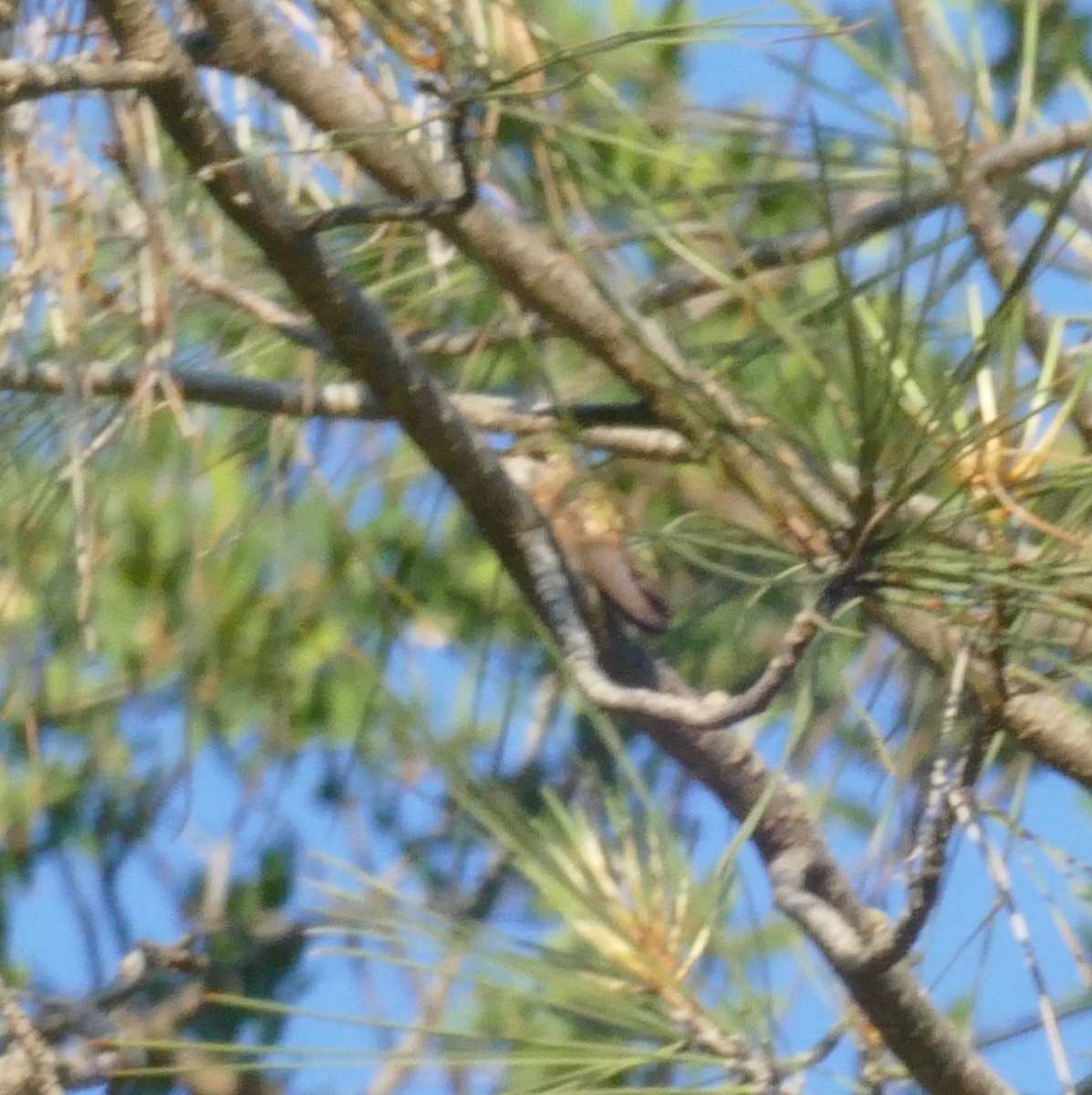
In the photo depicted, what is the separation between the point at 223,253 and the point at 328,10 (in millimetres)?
168

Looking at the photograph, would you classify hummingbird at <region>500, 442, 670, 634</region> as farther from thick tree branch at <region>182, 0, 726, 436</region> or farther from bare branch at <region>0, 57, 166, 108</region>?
bare branch at <region>0, 57, 166, 108</region>

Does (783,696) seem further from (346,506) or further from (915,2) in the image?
(915,2)

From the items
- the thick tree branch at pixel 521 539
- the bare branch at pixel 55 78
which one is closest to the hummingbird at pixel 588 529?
the thick tree branch at pixel 521 539

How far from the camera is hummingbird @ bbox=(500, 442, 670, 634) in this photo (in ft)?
2.97

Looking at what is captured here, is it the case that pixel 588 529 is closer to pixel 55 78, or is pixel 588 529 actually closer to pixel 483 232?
pixel 483 232

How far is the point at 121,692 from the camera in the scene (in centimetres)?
147

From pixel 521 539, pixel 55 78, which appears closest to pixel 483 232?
pixel 521 539

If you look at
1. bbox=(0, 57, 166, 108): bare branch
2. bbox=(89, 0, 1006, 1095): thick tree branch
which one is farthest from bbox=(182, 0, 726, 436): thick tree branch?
bbox=(0, 57, 166, 108): bare branch

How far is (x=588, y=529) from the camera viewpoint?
3.04ft

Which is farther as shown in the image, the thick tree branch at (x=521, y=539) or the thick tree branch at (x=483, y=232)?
the thick tree branch at (x=483, y=232)

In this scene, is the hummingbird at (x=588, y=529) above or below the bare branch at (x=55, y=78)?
below

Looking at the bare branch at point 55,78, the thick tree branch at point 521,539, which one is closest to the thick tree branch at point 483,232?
the thick tree branch at point 521,539

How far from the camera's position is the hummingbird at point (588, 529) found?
905 mm

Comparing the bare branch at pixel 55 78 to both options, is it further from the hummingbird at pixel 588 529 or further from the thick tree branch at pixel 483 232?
the hummingbird at pixel 588 529
